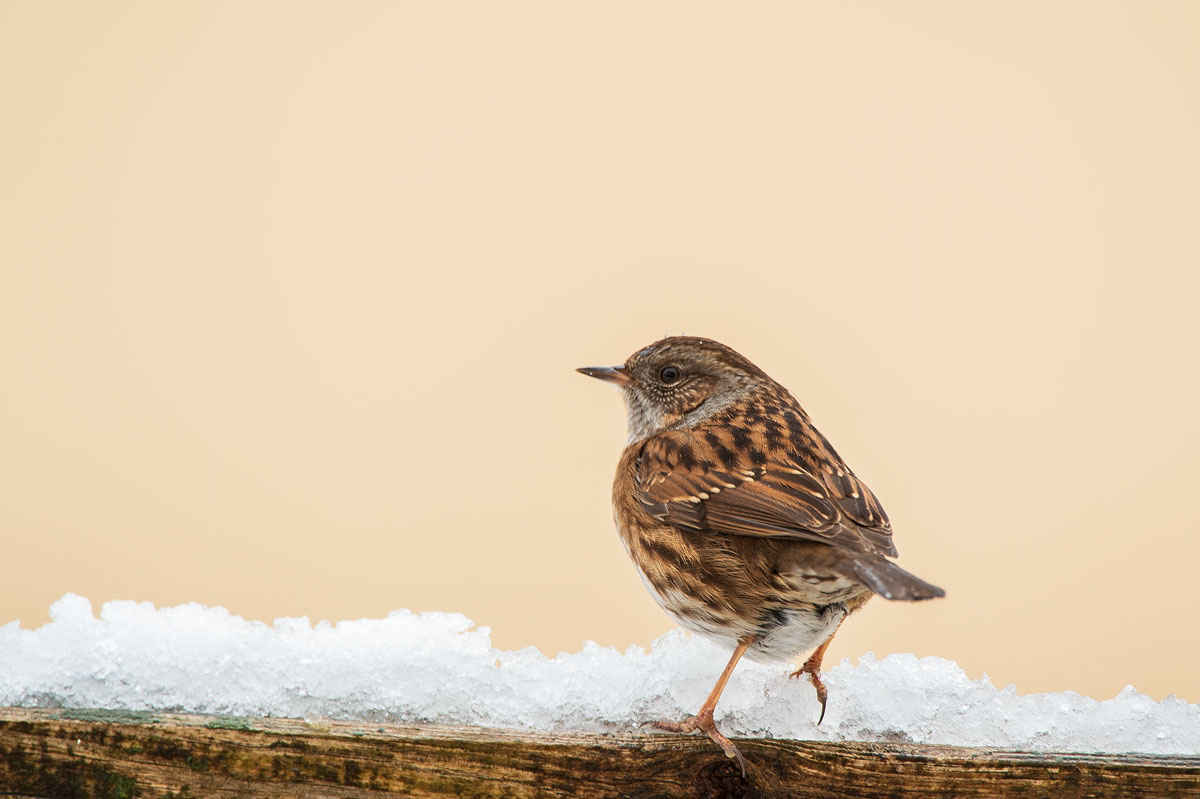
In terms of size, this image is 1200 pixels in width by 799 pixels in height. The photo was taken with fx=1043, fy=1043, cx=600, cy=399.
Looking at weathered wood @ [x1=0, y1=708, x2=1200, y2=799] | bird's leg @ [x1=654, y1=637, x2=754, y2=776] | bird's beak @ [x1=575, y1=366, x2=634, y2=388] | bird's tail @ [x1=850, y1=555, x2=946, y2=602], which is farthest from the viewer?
bird's beak @ [x1=575, y1=366, x2=634, y2=388]

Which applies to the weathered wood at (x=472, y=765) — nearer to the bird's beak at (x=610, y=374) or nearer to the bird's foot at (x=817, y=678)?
the bird's foot at (x=817, y=678)

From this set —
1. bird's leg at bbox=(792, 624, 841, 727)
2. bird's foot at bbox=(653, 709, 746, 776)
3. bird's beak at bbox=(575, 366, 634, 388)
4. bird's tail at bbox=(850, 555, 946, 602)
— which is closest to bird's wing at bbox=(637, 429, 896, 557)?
bird's tail at bbox=(850, 555, 946, 602)

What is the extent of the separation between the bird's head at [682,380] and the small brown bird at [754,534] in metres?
0.13

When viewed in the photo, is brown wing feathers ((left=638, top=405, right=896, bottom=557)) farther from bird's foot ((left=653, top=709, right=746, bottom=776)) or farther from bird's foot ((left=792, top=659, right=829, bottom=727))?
bird's foot ((left=653, top=709, right=746, bottom=776))

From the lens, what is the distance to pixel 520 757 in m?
1.95

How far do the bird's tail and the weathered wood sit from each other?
315 millimetres

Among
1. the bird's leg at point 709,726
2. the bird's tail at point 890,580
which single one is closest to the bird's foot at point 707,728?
the bird's leg at point 709,726

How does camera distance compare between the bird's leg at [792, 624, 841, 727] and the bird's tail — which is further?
the bird's leg at [792, 624, 841, 727]

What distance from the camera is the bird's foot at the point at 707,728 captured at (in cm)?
206

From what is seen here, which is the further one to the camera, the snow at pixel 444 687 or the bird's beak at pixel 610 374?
the bird's beak at pixel 610 374

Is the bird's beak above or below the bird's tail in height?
above

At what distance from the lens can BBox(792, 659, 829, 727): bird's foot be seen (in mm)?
2413

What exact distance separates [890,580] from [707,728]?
1.87 ft

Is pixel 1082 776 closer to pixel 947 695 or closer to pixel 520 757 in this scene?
pixel 947 695
